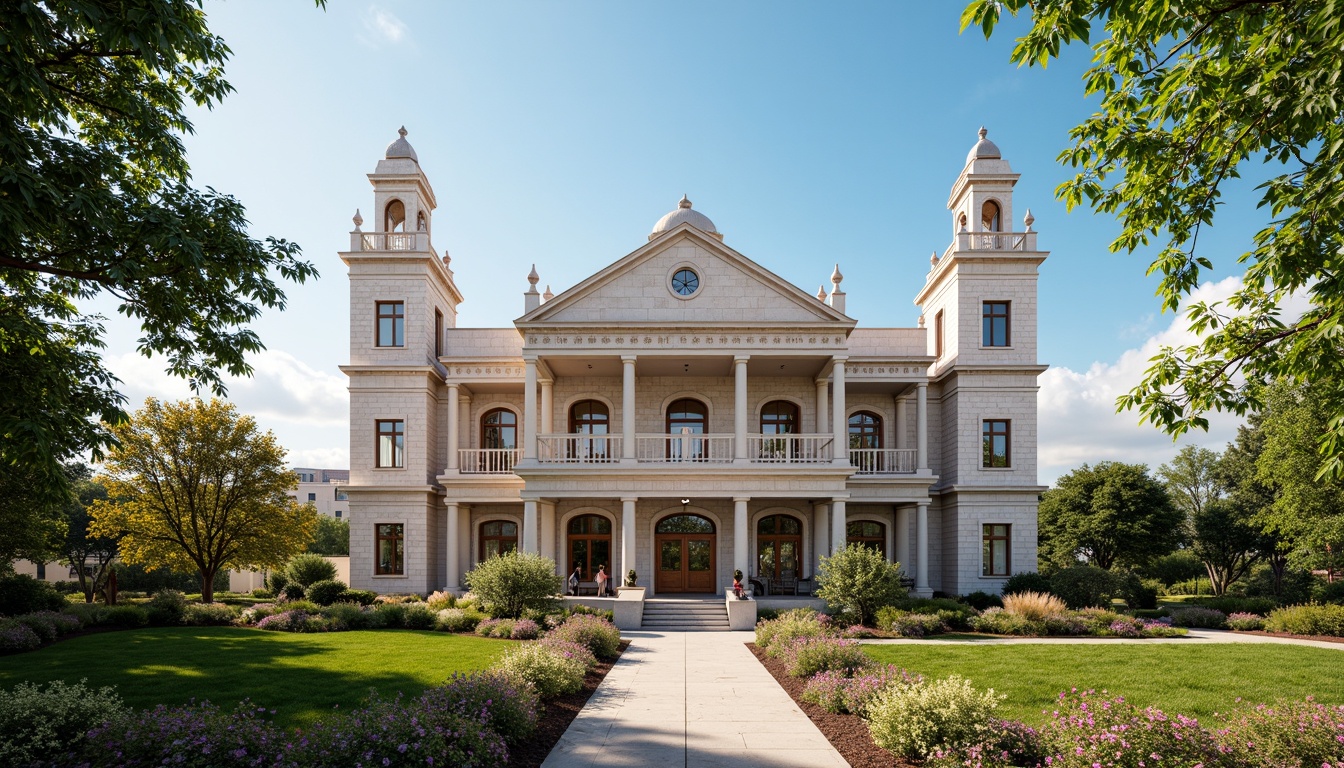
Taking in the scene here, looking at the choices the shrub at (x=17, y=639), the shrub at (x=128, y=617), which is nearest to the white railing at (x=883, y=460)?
the shrub at (x=128, y=617)

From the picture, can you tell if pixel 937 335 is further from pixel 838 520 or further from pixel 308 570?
pixel 308 570

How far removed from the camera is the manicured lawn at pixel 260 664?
10727mm

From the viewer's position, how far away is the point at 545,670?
11125mm

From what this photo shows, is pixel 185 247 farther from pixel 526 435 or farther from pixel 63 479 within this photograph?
pixel 526 435

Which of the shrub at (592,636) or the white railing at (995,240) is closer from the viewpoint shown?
the shrub at (592,636)

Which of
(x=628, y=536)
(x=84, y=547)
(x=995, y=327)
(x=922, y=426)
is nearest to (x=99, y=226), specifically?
(x=628, y=536)

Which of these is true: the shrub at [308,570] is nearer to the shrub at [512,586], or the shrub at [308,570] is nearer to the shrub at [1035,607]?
the shrub at [512,586]

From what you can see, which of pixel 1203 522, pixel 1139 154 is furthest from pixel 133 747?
pixel 1203 522

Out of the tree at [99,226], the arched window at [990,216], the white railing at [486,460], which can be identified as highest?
the arched window at [990,216]

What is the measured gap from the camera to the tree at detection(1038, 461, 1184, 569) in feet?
113

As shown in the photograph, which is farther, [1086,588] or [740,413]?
[740,413]

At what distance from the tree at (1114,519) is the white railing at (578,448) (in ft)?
76.4

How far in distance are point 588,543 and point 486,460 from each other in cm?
477

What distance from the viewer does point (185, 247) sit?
8.23 m
